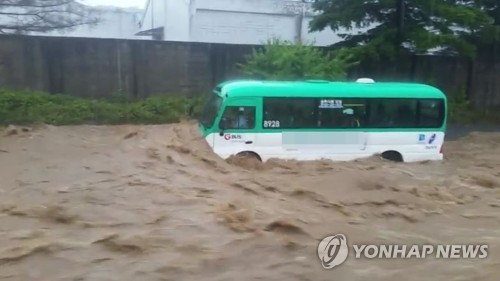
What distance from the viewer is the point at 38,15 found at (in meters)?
15.3

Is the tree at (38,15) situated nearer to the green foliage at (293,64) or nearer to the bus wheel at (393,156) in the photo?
the green foliage at (293,64)

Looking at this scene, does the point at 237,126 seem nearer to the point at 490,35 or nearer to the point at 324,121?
the point at 324,121

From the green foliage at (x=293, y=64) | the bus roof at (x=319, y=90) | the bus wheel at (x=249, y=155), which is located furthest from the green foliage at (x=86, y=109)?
the bus wheel at (x=249, y=155)

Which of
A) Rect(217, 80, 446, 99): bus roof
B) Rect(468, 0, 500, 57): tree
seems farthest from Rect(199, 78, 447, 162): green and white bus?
Rect(468, 0, 500, 57): tree

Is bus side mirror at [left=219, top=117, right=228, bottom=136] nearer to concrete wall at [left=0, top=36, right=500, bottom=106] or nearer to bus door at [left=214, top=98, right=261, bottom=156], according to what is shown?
bus door at [left=214, top=98, right=261, bottom=156]

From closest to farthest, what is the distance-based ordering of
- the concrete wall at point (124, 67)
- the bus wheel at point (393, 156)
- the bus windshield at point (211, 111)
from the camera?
the bus windshield at point (211, 111)
the bus wheel at point (393, 156)
the concrete wall at point (124, 67)

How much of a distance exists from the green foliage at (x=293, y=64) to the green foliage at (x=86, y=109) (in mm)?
2625

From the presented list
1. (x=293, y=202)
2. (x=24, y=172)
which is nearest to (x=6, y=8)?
(x=24, y=172)

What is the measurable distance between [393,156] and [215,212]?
6954mm

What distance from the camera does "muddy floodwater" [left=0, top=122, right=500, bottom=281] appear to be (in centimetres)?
499

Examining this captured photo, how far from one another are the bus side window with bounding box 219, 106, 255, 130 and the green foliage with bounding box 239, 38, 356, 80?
358 cm

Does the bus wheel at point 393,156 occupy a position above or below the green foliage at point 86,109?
below

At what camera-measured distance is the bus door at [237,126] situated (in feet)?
37.7

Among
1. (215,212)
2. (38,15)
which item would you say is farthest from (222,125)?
(38,15)
